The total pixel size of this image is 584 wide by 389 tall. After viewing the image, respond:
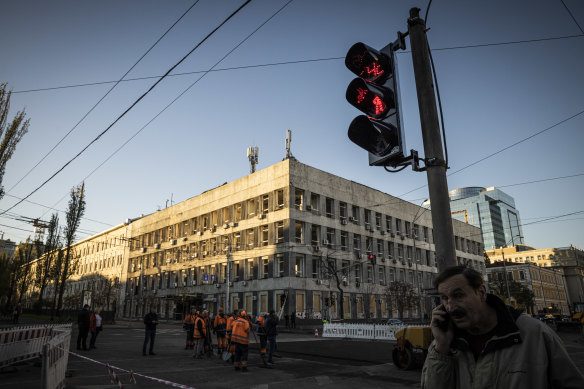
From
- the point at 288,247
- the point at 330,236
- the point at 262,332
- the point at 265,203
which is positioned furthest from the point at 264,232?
the point at 262,332

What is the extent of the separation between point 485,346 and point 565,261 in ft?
477

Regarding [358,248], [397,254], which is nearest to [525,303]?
[397,254]

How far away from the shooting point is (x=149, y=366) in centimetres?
1173

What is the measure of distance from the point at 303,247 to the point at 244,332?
27625 millimetres

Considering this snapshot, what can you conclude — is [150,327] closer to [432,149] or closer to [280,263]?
[432,149]

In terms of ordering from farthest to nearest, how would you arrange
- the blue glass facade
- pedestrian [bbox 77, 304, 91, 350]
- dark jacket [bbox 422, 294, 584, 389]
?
the blue glass facade
pedestrian [bbox 77, 304, 91, 350]
dark jacket [bbox 422, 294, 584, 389]

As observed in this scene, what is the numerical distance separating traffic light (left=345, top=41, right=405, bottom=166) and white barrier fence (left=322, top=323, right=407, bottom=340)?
74.5 feet

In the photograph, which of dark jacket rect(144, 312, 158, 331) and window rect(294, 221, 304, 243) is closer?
dark jacket rect(144, 312, 158, 331)

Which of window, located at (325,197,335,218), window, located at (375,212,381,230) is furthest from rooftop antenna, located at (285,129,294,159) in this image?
window, located at (375,212,381,230)

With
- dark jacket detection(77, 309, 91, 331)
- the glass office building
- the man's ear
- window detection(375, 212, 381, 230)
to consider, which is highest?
the glass office building

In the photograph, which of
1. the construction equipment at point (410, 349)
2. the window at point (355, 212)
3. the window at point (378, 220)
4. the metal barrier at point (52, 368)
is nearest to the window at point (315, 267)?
the window at point (355, 212)

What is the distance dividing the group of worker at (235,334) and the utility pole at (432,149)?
9.40 meters

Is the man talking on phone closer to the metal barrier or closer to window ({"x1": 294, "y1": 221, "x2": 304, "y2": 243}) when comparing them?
the metal barrier

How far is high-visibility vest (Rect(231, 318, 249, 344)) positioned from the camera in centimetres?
1130
